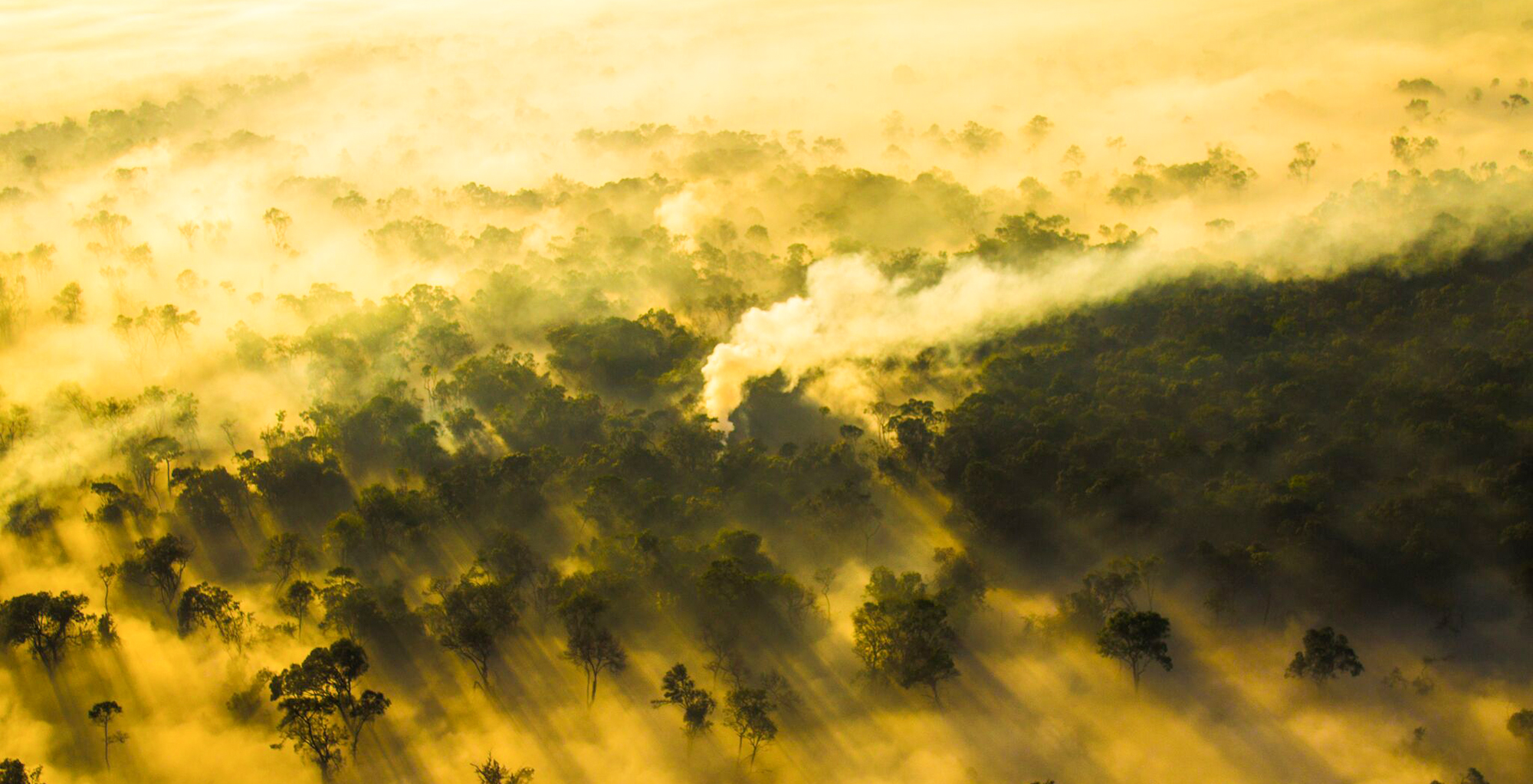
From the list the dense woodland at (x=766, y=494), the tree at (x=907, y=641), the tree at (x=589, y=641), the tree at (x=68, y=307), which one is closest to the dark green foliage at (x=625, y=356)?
the dense woodland at (x=766, y=494)

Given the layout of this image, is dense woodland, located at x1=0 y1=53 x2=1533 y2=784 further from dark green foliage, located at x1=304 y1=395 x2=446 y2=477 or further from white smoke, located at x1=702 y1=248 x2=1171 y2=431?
white smoke, located at x1=702 y1=248 x2=1171 y2=431

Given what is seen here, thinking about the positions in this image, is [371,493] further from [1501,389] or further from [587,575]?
[1501,389]

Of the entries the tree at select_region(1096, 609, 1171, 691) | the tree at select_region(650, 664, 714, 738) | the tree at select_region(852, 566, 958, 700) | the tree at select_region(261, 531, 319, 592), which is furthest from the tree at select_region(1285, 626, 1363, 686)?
the tree at select_region(261, 531, 319, 592)

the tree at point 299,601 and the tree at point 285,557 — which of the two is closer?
the tree at point 299,601

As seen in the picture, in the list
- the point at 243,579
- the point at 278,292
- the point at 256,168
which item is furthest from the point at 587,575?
the point at 256,168

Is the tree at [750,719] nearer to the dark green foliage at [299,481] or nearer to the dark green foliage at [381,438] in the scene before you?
the dark green foliage at [381,438]

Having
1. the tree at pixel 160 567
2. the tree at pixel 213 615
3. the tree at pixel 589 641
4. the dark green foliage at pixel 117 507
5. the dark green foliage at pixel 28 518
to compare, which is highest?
the dark green foliage at pixel 28 518
